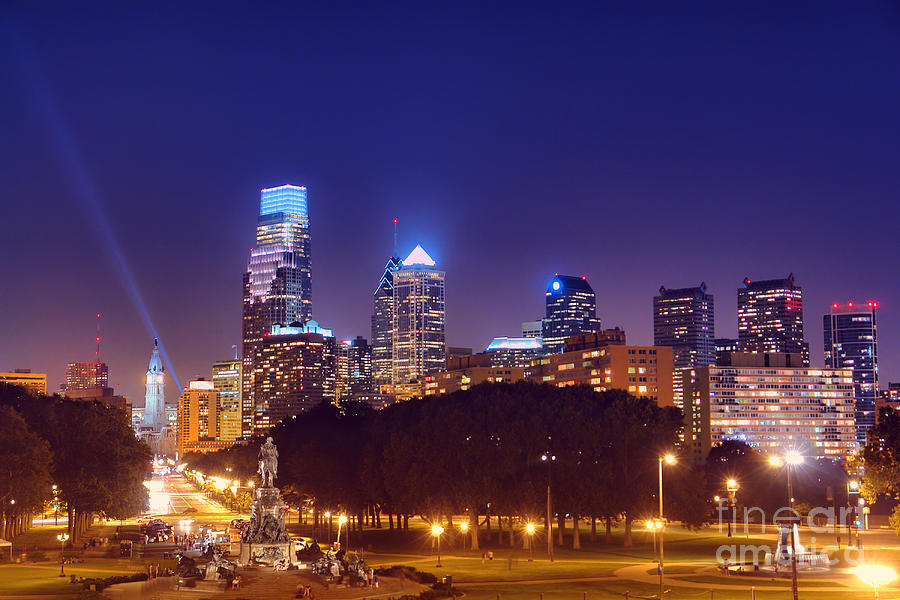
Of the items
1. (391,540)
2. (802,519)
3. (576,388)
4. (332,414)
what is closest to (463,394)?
(576,388)

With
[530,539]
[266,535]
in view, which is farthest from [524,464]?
[266,535]

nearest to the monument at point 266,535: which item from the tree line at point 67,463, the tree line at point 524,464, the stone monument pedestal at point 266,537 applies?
the stone monument pedestal at point 266,537

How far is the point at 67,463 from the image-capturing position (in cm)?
11850

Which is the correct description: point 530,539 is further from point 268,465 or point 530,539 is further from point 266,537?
point 266,537

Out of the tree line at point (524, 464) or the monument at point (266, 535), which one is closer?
the monument at point (266, 535)

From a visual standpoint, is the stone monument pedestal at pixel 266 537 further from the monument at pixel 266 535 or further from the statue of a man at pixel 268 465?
the statue of a man at pixel 268 465

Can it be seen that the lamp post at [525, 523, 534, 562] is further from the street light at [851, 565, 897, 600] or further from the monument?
the street light at [851, 565, 897, 600]

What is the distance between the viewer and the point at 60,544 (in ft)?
376

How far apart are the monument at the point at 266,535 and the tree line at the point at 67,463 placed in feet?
103

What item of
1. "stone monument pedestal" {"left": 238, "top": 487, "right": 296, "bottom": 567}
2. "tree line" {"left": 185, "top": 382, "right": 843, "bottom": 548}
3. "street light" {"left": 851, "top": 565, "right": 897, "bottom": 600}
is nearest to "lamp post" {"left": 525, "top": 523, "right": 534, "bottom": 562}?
"tree line" {"left": 185, "top": 382, "right": 843, "bottom": 548}

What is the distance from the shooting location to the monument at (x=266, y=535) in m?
78.3

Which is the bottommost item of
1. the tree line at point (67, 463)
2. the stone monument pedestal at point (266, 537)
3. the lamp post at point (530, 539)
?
the lamp post at point (530, 539)

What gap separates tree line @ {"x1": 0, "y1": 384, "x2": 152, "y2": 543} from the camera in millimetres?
101125

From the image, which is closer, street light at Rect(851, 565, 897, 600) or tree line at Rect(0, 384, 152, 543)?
street light at Rect(851, 565, 897, 600)
